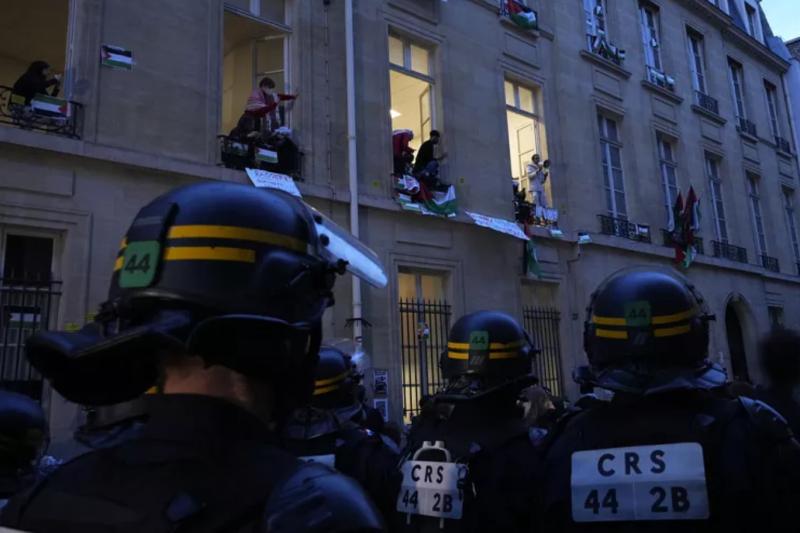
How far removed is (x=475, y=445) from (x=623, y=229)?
11.7m

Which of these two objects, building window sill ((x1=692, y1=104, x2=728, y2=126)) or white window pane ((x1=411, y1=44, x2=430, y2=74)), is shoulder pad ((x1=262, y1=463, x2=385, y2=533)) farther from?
building window sill ((x1=692, y1=104, x2=728, y2=126))

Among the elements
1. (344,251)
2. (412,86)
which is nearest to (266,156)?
(412,86)

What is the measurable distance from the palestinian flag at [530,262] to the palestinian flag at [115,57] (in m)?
7.07

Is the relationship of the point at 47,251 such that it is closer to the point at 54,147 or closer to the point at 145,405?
the point at 54,147

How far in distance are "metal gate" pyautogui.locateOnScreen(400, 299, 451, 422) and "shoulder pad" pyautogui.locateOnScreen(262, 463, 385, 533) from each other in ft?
27.8

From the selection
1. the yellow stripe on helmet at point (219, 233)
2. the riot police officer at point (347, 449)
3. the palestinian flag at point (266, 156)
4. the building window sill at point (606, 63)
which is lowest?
the riot police officer at point (347, 449)

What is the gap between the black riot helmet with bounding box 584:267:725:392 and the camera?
7.29ft

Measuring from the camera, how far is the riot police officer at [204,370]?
1.00 m

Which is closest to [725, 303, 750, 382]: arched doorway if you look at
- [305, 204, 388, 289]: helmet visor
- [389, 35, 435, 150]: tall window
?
[389, 35, 435, 150]: tall window

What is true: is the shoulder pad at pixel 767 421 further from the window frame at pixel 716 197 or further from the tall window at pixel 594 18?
the window frame at pixel 716 197

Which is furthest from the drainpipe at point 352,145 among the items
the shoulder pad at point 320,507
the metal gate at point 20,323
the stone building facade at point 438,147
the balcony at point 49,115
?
the shoulder pad at point 320,507

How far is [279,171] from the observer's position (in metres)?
8.80

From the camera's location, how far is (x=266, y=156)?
28.3 ft

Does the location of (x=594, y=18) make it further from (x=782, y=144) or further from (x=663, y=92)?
(x=782, y=144)
